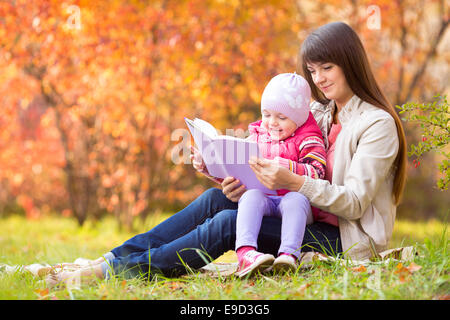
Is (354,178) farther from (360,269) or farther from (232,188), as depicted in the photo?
(232,188)

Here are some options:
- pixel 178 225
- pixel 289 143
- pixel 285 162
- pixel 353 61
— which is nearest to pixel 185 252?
pixel 178 225

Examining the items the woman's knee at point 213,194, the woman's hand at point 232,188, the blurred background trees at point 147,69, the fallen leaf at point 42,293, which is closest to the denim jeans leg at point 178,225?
the woman's knee at point 213,194

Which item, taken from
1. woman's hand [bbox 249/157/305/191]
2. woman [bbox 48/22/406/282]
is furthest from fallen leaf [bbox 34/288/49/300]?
woman's hand [bbox 249/157/305/191]

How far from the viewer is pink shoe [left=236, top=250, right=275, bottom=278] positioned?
2142 mm

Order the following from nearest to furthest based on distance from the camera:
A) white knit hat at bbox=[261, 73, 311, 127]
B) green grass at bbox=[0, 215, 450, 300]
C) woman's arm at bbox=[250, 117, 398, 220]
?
green grass at bbox=[0, 215, 450, 300] < woman's arm at bbox=[250, 117, 398, 220] < white knit hat at bbox=[261, 73, 311, 127]

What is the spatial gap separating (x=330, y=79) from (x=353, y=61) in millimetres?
142

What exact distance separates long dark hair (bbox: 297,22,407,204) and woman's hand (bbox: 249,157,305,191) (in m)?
0.56

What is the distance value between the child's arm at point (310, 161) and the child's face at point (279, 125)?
0.32 feet

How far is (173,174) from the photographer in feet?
23.4

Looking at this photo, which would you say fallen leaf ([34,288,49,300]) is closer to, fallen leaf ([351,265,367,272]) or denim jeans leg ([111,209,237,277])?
denim jeans leg ([111,209,237,277])

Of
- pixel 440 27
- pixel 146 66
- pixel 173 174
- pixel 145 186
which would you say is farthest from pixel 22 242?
pixel 440 27

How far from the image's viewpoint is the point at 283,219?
2.31m

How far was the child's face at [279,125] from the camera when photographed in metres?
2.53

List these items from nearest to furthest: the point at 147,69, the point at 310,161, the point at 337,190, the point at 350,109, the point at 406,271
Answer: the point at 406,271 → the point at 337,190 → the point at 310,161 → the point at 350,109 → the point at 147,69
